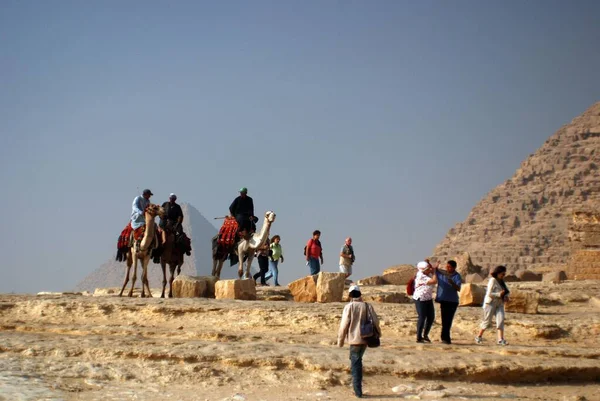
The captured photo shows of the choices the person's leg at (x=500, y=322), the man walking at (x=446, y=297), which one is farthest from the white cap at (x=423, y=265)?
the person's leg at (x=500, y=322)

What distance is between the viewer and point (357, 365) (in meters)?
8.93

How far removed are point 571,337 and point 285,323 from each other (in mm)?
3888

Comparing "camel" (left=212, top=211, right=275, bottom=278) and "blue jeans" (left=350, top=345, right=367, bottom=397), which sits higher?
"camel" (left=212, top=211, right=275, bottom=278)

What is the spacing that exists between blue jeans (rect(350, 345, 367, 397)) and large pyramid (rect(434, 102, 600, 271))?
71.8 metres

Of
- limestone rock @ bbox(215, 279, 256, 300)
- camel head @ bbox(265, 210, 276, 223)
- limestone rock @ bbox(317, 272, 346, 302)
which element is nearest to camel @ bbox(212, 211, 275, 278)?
camel head @ bbox(265, 210, 276, 223)

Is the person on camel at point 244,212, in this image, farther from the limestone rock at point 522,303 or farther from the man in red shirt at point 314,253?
the limestone rock at point 522,303

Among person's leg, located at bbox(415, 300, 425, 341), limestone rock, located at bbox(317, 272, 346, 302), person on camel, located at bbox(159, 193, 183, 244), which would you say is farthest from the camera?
person on camel, located at bbox(159, 193, 183, 244)

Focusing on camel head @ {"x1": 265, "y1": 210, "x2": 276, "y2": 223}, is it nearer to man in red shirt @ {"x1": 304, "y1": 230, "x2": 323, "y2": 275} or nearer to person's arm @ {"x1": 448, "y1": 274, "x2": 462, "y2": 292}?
man in red shirt @ {"x1": 304, "y1": 230, "x2": 323, "y2": 275}

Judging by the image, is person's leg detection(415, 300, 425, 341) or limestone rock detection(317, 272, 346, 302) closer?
person's leg detection(415, 300, 425, 341)

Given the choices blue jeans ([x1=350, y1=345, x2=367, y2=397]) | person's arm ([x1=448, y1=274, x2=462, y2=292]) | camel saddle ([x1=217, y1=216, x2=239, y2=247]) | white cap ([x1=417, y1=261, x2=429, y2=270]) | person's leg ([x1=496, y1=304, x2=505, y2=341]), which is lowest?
blue jeans ([x1=350, y1=345, x2=367, y2=397])

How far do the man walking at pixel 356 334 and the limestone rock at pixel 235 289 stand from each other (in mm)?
5582

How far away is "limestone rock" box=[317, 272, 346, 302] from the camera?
14.3 m

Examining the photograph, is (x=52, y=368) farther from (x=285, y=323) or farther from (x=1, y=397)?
(x=285, y=323)

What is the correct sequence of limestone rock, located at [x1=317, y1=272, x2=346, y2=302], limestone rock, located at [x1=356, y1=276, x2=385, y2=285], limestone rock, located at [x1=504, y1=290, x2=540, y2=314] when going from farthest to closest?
limestone rock, located at [x1=356, y1=276, x2=385, y2=285], limestone rock, located at [x1=317, y1=272, x2=346, y2=302], limestone rock, located at [x1=504, y1=290, x2=540, y2=314]
